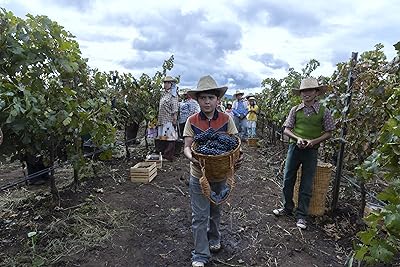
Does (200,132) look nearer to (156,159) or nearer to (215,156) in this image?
(215,156)

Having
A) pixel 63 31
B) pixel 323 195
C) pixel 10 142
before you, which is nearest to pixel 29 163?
pixel 10 142

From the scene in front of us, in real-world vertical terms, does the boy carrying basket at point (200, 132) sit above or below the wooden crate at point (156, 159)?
above

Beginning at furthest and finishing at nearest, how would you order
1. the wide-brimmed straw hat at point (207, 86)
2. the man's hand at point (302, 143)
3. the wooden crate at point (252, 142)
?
1. the wooden crate at point (252, 142)
2. the man's hand at point (302, 143)
3. the wide-brimmed straw hat at point (207, 86)

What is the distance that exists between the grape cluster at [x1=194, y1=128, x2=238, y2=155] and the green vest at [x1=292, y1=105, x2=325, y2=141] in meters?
1.32

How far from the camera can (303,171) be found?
4168 mm

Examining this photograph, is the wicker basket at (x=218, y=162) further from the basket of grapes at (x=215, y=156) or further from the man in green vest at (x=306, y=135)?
the man in green vest at (x=306, y=135)

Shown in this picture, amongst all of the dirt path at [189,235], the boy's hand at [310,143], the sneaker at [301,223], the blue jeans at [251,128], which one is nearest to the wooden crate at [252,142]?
the blue jeans at [251,128]

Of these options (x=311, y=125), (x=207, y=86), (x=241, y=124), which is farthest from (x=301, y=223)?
(x=241, y=124)

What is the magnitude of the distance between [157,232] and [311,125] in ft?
7.47

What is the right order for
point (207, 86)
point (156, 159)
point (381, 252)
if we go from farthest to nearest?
point (156, 159)
point (207, 86)
point (381, 252)

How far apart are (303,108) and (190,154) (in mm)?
1802

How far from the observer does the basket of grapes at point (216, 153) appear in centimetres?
286

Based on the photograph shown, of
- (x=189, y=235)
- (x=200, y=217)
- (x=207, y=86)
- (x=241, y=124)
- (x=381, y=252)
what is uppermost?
(x=207, y=86)

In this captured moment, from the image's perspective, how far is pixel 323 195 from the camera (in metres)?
4.33
